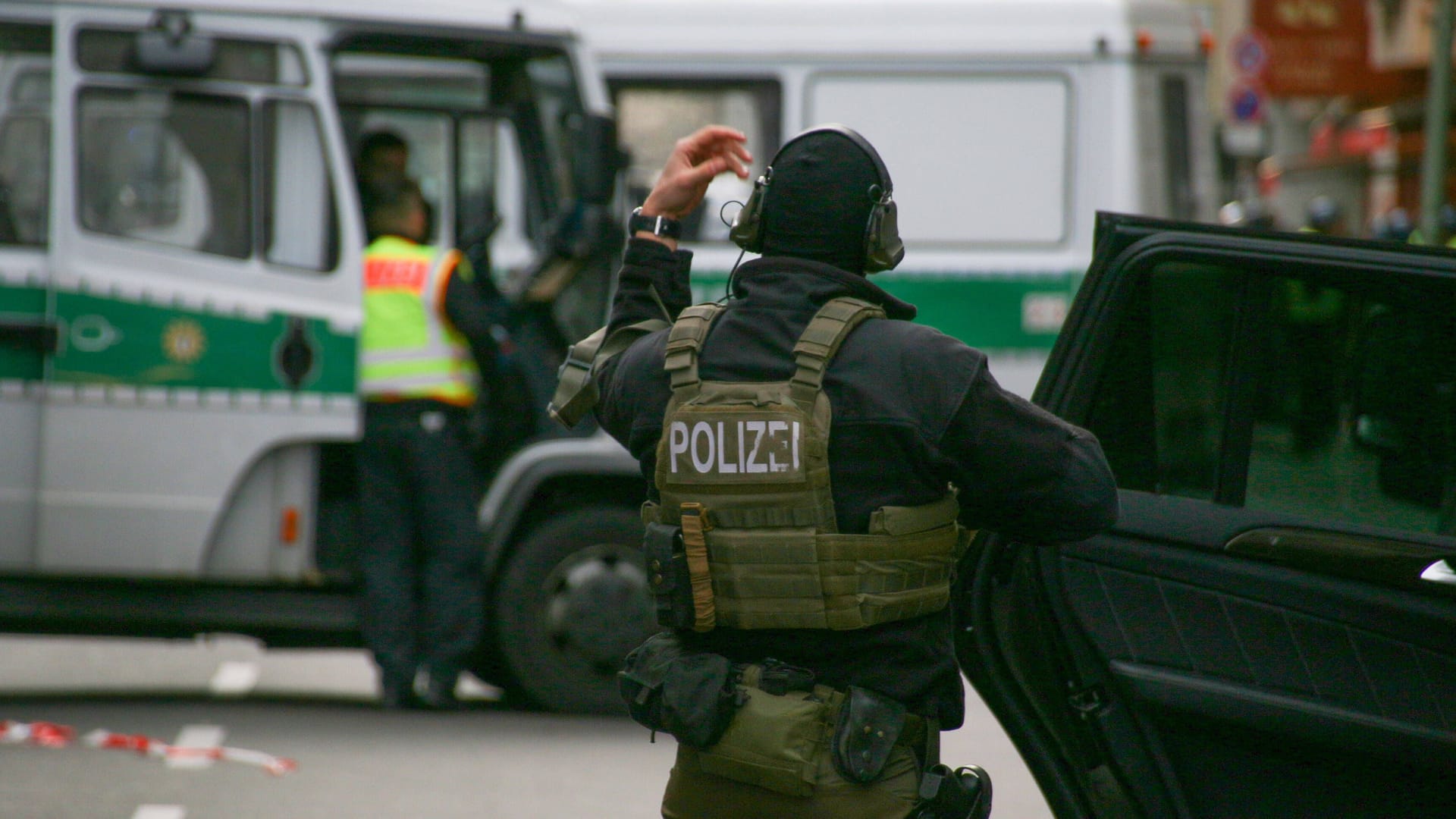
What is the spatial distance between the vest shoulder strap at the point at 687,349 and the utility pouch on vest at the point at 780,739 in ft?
1.53

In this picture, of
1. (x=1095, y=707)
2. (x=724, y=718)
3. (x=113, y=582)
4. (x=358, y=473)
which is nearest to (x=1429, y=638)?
(x=1095, y=707)

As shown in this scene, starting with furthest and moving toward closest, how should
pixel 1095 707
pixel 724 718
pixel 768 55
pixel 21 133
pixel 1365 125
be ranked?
pixel 1365 125
pixel 768 55
pixel 21 133
pixel 1095 707
pixel 724 718

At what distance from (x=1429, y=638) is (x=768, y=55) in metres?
7.43

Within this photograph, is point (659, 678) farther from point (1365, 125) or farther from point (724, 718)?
point (1365, 125)

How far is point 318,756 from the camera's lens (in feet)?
22.3

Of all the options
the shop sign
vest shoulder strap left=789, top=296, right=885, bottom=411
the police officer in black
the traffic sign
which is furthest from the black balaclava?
the shop sign

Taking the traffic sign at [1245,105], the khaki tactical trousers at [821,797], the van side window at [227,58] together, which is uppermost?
the traffic sign at [1245,105]

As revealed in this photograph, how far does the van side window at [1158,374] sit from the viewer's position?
336cm

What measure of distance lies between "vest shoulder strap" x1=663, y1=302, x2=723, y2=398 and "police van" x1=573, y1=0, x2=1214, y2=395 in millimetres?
6608

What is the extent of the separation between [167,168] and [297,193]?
453 millimetres

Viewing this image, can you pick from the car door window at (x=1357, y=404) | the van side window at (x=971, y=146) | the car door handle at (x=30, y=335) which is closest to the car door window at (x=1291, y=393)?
the car door window at (x=1357, y=404)

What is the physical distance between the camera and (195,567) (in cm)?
723

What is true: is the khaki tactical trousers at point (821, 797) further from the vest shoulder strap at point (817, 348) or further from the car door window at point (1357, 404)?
the car door window at point (1357, 404)

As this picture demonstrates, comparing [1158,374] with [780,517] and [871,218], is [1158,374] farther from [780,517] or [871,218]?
[780,517]
